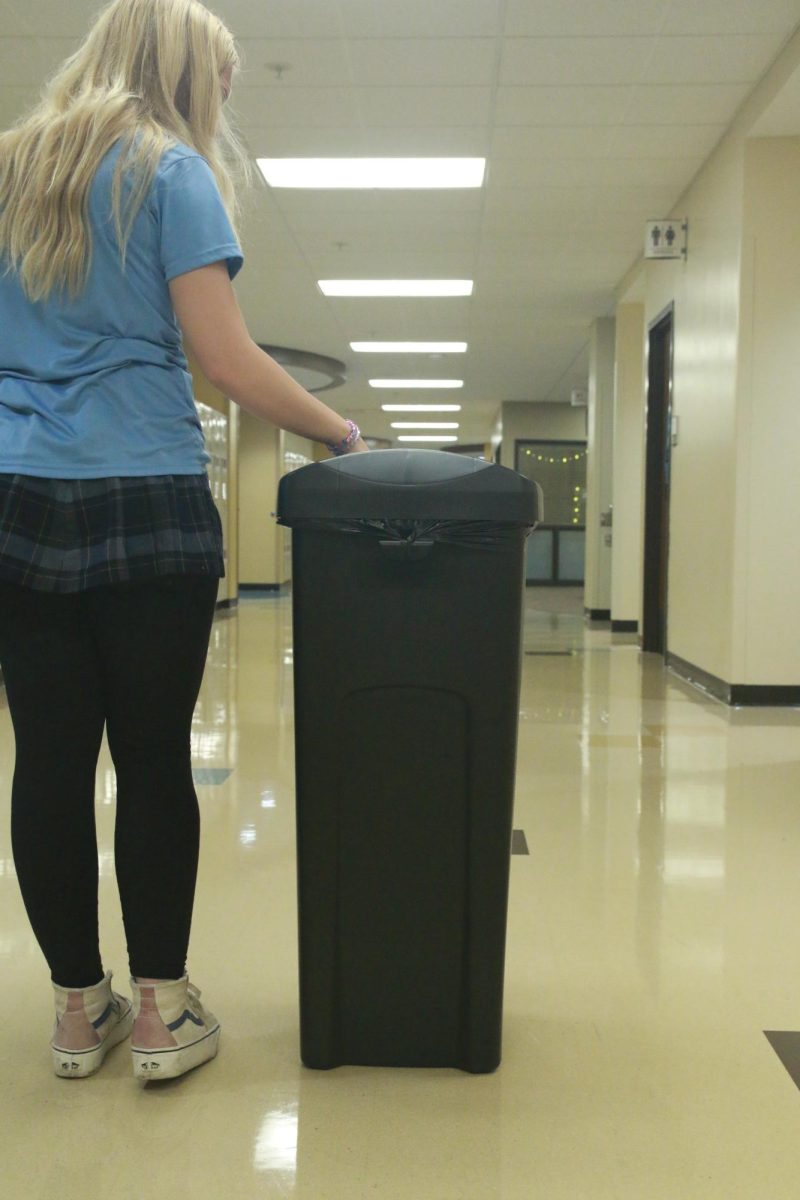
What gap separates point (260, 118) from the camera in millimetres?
5266

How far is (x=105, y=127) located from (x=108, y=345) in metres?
0.26

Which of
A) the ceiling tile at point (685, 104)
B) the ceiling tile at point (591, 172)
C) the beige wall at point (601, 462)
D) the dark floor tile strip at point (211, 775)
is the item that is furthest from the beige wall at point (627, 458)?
the dark floor tile strip at point (211, 775)

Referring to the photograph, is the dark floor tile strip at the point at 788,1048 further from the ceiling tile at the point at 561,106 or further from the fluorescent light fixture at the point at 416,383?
the fluorescent light fixture at the point at 416,383

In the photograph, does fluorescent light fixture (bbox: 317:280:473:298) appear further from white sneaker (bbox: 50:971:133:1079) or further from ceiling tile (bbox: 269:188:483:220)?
white sneaker (bbox: 50:971:133:1079)

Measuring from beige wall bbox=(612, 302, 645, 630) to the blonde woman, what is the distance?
25.0ft

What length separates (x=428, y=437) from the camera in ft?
75.7

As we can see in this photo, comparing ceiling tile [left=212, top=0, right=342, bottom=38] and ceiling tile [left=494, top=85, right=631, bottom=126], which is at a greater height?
ceiling tile [left=212, top=0, right=342, bottom=38]

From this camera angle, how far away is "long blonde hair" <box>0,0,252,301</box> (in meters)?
1.33

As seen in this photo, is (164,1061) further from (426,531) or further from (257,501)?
(257,501)

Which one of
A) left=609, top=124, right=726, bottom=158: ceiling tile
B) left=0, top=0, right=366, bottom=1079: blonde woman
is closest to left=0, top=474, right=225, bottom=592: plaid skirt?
left=0, top=0, right=366, bottom=1079: blonde woman

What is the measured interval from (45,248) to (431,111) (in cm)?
427

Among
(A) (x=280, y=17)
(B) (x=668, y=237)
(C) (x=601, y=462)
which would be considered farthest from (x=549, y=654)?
(A) (x=280, y=17)

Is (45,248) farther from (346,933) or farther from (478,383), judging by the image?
(478,383)

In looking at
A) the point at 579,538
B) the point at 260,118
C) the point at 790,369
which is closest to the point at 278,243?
the point at 260,118
